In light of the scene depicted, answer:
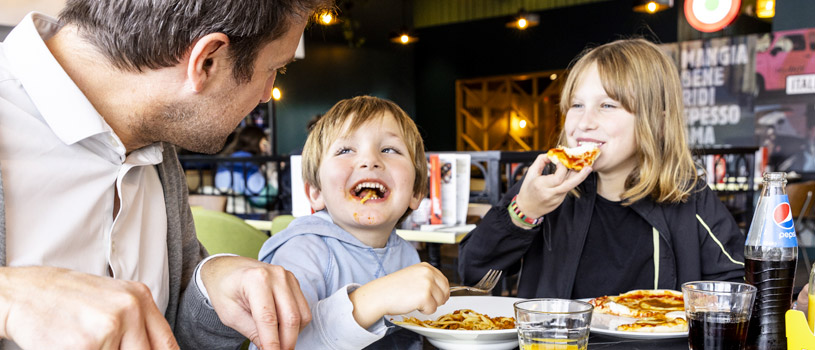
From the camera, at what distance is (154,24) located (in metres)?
0.91

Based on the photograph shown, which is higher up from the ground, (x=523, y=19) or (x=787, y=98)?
(x=523, y=19)

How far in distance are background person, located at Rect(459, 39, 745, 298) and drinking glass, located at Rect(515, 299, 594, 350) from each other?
2.27 ft

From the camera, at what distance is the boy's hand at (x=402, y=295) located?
0.92 metres

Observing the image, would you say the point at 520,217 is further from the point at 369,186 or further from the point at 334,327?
the point at 334,327

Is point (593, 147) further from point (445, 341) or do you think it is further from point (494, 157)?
point (494, 157)

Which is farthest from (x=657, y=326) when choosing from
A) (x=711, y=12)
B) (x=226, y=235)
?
(x=711, y=12)

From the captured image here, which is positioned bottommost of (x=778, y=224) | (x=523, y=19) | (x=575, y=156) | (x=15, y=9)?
(x=778, y=224)

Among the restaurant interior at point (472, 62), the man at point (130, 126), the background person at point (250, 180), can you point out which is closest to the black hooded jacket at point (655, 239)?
the man at point (130, 126)

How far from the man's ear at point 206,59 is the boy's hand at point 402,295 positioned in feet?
1.35

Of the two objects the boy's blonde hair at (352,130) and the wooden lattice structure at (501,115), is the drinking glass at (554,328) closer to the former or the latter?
the boy's blonde hair at (352,130)

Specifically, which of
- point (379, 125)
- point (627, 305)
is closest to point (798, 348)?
point (627, 305)

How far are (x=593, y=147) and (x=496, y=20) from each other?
1061cm

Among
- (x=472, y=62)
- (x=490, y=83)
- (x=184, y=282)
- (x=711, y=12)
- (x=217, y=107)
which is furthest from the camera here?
(x=490, y=83)

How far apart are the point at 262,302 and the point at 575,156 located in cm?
91
